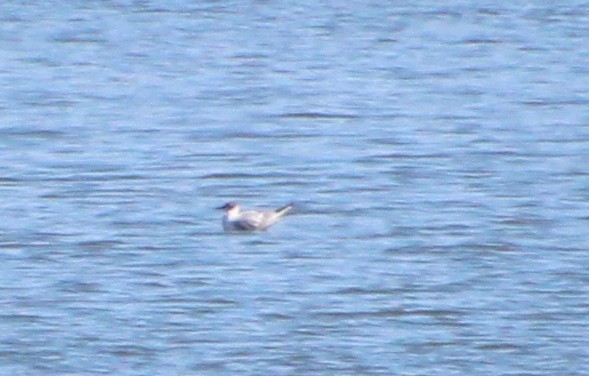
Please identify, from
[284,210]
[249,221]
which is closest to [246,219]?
[249,221]

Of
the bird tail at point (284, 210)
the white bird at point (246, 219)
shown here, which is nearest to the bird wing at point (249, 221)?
the white bird at point (246, 219)

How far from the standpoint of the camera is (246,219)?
11.7 meters

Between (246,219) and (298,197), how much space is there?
1247 millimetres

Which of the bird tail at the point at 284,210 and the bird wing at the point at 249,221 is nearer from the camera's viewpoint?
the bird wing at the point at 249,221

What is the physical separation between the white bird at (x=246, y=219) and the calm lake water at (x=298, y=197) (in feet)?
0.28

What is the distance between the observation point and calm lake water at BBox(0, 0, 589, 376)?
9.39m

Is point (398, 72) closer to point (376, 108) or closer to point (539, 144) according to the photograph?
point (376, 108)

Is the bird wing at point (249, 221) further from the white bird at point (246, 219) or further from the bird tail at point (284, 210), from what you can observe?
the bird tail at point (284, 210)

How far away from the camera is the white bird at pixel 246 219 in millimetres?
11712

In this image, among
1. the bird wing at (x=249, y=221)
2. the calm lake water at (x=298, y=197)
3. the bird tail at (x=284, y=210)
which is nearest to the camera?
the calm lake water at (x=298, y=197)

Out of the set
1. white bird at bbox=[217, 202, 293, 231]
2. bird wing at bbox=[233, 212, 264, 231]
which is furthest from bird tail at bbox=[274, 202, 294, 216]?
bird wing at bbox=[233, 212, 264, 231]

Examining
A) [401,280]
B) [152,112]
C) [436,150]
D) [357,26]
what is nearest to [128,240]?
[401,280]

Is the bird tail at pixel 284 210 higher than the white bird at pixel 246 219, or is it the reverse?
the bird tail at pixel 284 210

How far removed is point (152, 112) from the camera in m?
16.0
